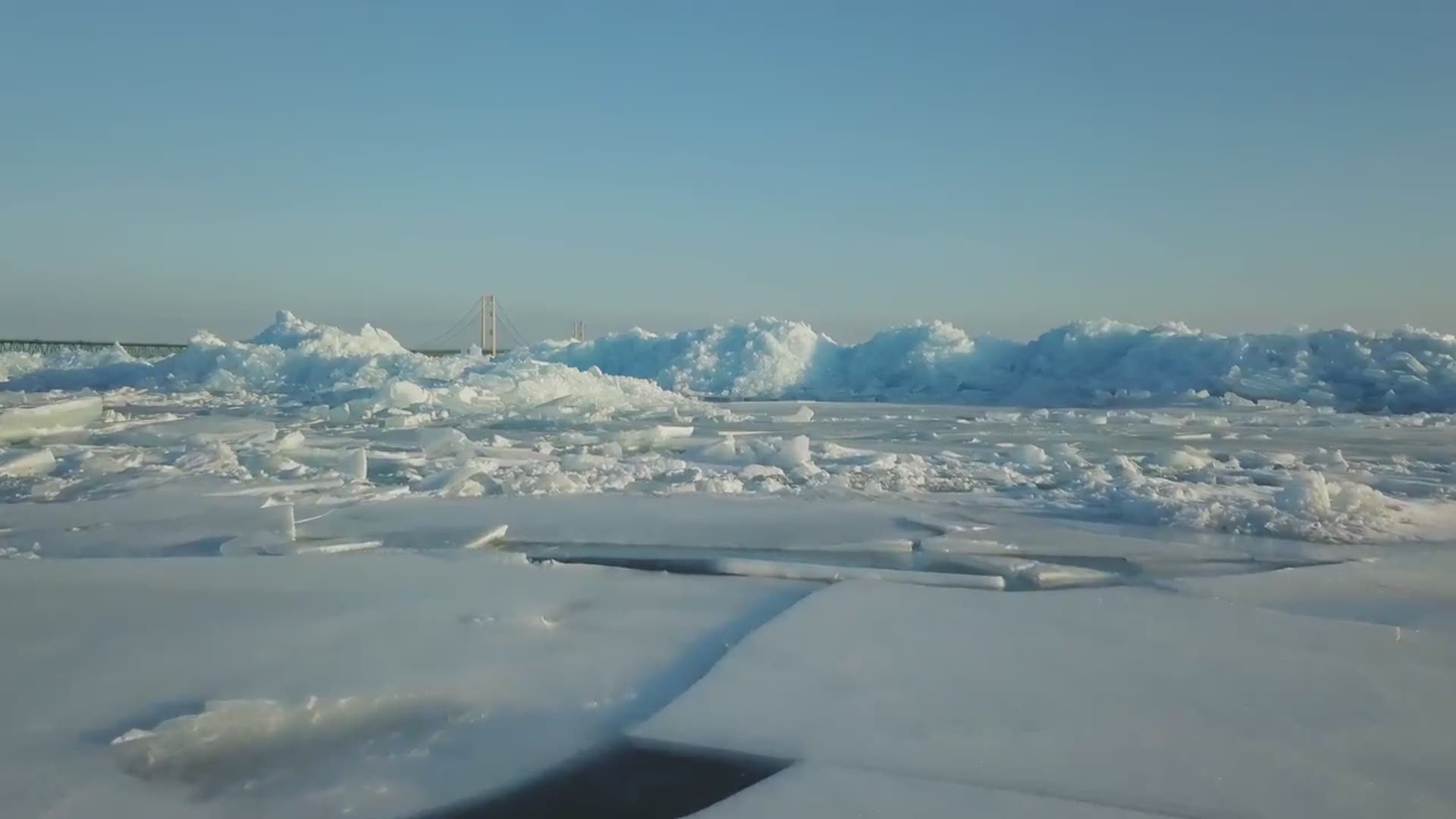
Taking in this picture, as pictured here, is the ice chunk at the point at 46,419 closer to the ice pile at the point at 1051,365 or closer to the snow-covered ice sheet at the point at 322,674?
the snow-covered ice sheet at the point at 322,674

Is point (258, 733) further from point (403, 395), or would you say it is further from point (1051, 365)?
point (1051, 365)

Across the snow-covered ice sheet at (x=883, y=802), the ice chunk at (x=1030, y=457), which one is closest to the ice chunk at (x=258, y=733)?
the snow-covered ice sheet at (x=883, y=802)

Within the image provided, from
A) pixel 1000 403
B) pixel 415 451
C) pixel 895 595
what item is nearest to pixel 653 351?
pixel 1000 403

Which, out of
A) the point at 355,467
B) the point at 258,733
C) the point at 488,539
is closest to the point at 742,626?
the point at 258,733

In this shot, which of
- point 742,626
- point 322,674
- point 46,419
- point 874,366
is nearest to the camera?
point 322,674

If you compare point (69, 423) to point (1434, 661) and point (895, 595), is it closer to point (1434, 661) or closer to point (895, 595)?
point (895, 595)

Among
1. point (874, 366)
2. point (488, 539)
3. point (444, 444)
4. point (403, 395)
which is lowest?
point (488, 539)

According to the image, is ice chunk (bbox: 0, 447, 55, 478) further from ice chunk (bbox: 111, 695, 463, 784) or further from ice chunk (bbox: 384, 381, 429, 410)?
ice chunk (bbox: 384, 381, 429, 410)
